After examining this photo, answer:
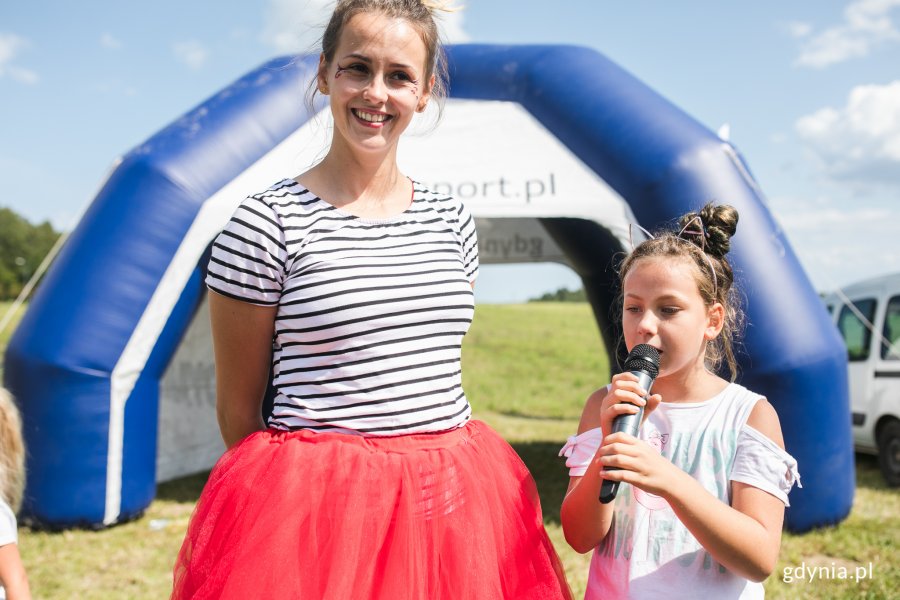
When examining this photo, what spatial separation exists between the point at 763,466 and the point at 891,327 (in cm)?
568

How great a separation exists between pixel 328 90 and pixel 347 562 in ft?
2.92

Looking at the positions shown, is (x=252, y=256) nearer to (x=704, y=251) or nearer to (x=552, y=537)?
(x=704, y=251)

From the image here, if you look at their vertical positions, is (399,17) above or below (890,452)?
above

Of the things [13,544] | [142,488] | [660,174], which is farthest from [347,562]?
[142,488]

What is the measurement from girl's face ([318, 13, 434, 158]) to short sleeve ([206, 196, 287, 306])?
243 millimetres

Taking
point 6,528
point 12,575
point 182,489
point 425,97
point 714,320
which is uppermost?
point 425,97

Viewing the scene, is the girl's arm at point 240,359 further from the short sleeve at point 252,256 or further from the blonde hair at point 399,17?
the blonde hair at point 399,17

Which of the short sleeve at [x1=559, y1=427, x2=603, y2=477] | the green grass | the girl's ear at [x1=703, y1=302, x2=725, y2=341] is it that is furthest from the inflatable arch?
the short sleeve at [x1=559, y1=427, x2=603, y2=477]

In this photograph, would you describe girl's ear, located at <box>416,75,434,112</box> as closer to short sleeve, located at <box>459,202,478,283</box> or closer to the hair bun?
short sleeve, located at <box>459,202,478,283</box>

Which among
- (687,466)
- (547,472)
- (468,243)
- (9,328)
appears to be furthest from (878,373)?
(9,328)

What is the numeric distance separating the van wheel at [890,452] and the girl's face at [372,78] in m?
5.75

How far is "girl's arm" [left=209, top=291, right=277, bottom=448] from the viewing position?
Answer: 1.50 m

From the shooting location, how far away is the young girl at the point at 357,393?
1402mm

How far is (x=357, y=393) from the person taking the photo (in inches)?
57.9
